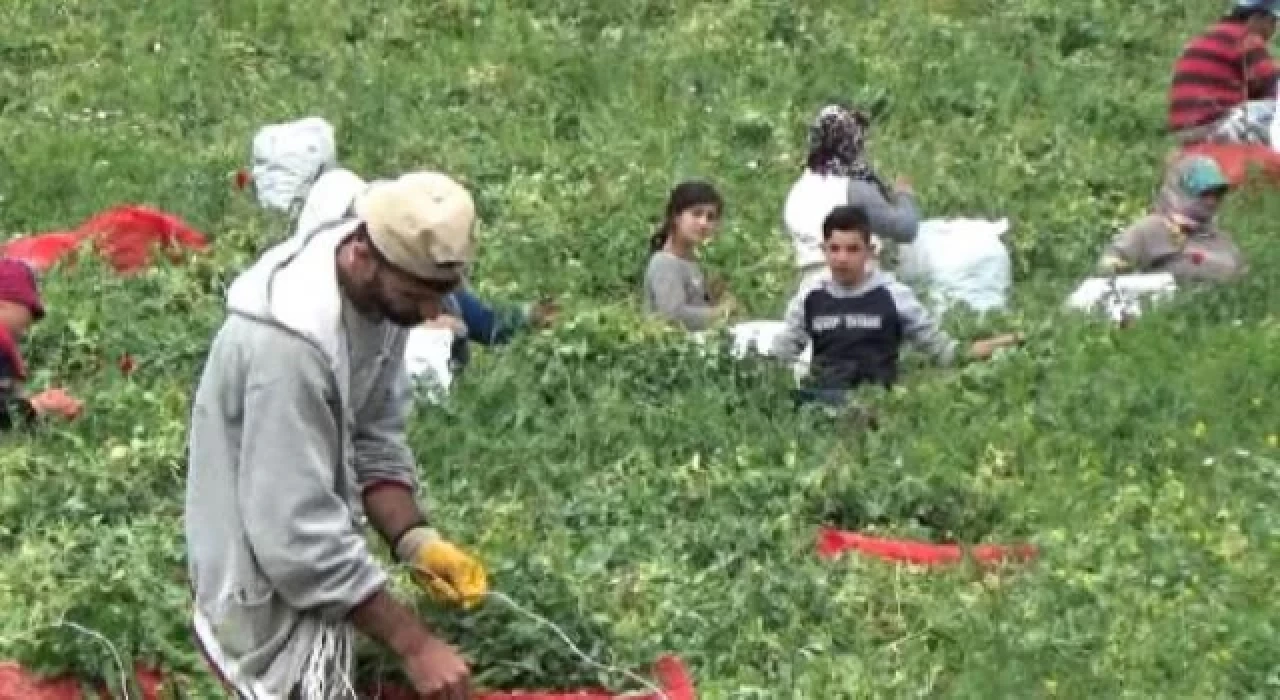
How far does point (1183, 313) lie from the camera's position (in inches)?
428

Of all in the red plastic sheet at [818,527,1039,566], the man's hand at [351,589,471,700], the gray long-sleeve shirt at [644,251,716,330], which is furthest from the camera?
the gray long-sleeve shirt at [644,251,716,330]

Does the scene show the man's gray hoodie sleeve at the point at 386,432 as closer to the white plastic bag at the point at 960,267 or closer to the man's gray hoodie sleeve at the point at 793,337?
the man's gray hoodie sleeve at the point at 793,337

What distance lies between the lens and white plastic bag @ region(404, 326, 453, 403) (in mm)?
9906

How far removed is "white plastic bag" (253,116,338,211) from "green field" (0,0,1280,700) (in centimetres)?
18

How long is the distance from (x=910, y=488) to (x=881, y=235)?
2.77 meters

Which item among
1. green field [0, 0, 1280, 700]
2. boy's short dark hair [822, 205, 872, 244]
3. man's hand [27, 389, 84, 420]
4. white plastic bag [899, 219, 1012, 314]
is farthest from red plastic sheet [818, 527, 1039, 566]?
white plastic bag [899, 219, 1012, 314]

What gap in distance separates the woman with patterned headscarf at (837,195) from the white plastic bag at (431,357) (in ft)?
5.92

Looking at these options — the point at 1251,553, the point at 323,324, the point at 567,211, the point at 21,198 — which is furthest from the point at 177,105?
the point at 323,324

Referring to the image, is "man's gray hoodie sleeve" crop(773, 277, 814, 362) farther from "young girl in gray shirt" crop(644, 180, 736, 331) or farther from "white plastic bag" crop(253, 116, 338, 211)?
"white plastic bag" crop(253, 116, 338, 211)

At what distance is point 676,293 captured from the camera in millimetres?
11203

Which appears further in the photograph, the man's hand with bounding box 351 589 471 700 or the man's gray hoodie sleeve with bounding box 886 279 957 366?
the man's gray hoodie sleeve with bounding box 886 279 957 366

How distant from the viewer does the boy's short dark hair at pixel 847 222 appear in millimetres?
10227

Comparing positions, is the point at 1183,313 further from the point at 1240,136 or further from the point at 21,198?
the point at 21,198

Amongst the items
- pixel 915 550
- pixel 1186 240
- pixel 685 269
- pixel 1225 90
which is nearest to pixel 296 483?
pixel 915 550
